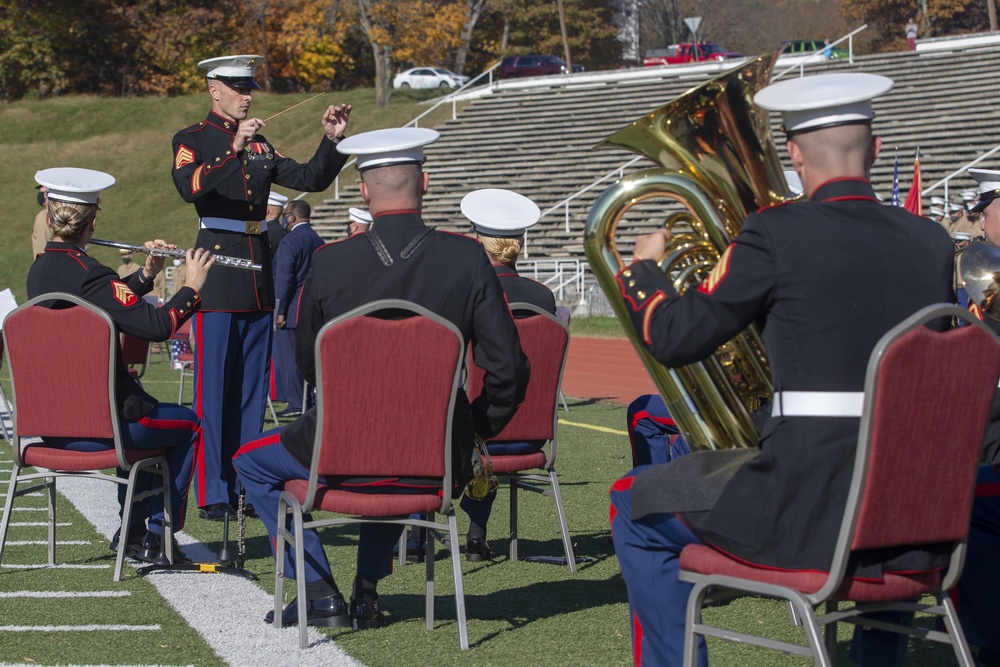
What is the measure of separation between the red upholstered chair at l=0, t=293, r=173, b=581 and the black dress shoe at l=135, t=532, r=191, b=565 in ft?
1.17

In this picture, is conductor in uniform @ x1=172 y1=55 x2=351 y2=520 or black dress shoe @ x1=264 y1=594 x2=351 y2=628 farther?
conductor in uniform @ x1=172 y1=55 x2=351 y2=520

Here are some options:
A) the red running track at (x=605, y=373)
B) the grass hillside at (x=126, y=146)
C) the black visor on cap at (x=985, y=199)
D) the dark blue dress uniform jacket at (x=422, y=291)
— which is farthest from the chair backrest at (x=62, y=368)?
the grass hillside at (x=126, y=146)

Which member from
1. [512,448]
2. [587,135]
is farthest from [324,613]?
[587,135]

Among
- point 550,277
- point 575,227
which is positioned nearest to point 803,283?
point 550,277

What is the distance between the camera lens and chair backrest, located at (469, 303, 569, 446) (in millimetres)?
5293

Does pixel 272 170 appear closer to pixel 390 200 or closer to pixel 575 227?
pixel 390 200

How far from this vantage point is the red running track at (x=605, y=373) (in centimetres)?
1327

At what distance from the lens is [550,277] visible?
79.0ft

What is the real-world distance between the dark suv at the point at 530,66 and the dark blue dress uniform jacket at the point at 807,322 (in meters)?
39.5

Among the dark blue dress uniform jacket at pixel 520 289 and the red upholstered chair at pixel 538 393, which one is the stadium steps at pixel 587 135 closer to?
the dark blue dress uniform jacket at pixel 520 289

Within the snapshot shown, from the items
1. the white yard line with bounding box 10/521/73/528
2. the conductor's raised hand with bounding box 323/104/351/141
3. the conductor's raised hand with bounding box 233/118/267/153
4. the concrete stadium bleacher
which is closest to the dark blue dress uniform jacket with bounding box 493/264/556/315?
the conductor's raised hand with bounding box 323/104/351/141

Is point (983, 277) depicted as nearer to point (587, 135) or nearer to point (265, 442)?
point (265, 442)

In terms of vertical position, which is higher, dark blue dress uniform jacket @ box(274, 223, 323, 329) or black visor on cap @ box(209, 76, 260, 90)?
black visor on cap @ box(209, 76, 260, 90)

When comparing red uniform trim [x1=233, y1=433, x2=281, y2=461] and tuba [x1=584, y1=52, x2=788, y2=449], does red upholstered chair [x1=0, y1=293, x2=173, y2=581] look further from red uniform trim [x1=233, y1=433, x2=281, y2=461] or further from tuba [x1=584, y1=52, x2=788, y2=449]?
tuba [x1=584, y1=52, x2=788, y2=449]
